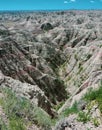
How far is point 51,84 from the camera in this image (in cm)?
5800

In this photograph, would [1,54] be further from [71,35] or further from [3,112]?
[71,35]

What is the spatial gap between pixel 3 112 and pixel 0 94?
6.77 ft

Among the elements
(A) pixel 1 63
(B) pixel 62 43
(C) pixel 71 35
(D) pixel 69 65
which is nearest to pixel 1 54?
(A) pixel 1 63

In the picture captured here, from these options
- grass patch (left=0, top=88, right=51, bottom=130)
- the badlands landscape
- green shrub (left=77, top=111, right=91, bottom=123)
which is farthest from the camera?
grass patch (left=0, top=88, right=51, bottom=130)

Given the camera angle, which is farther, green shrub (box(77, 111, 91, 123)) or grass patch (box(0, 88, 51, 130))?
grass patch (box(0, 88, 51, 130))

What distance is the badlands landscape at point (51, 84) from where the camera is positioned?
12695 mm

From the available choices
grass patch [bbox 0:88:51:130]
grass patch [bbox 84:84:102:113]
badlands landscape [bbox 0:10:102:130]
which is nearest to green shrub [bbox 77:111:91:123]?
badlands landscape [bbox 0:10:102:130]

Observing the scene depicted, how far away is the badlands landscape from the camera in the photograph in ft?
41.7

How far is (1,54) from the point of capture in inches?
2250

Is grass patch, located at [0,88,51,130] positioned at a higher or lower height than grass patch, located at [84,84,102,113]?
lower

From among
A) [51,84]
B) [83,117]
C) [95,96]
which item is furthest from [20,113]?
[51,84]

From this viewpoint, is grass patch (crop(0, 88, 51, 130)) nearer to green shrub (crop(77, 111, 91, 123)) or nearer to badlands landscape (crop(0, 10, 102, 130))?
badlands landscape (crop(0, 10, 102, 130))

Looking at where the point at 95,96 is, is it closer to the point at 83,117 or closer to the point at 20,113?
the point at 83,117

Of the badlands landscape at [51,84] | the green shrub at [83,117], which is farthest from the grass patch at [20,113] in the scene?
the green shrub at [83,117]
